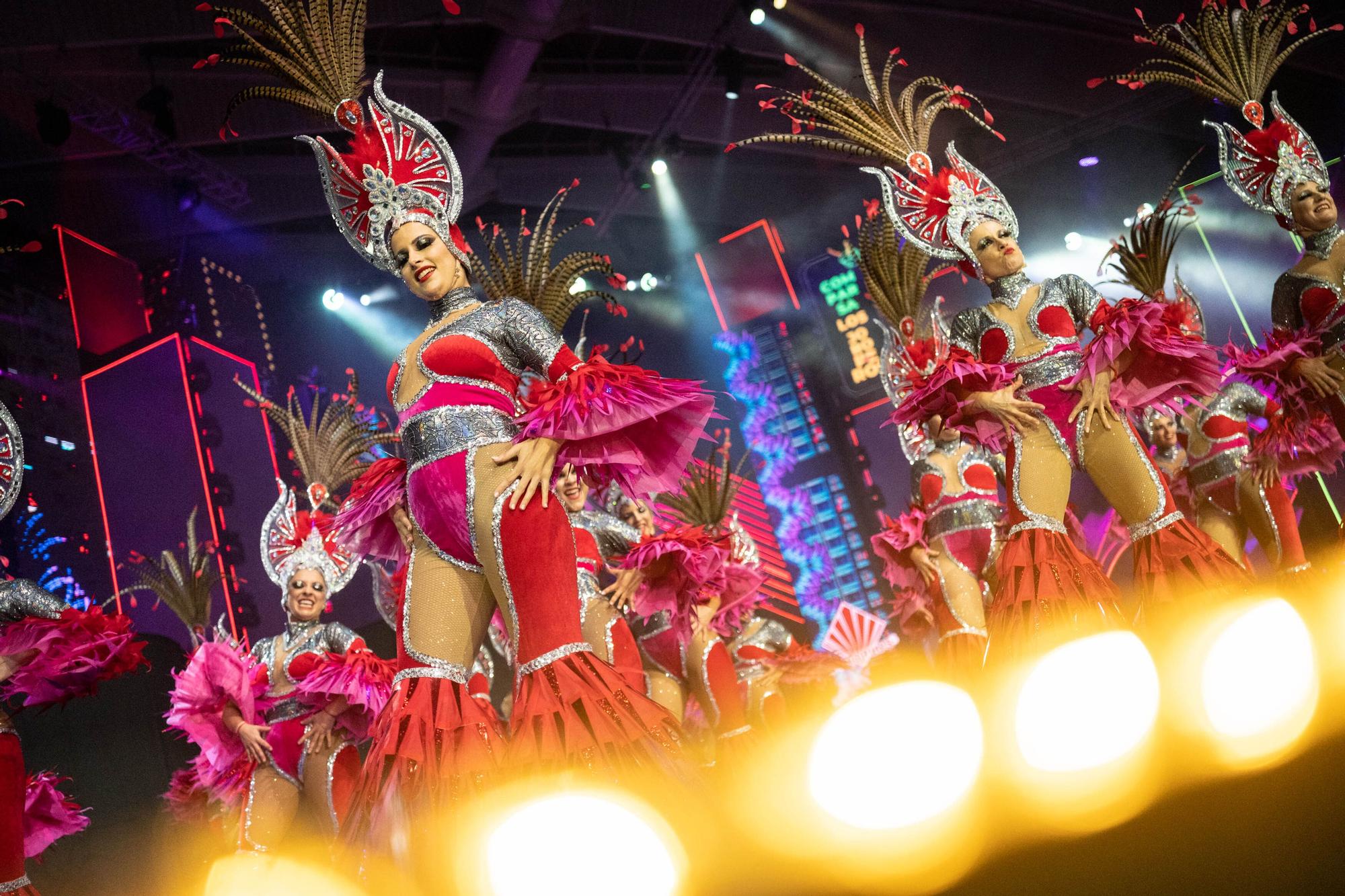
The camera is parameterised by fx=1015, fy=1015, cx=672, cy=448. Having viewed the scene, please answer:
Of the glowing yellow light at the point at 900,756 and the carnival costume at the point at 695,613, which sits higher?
the carnival costume at the point at 695,613

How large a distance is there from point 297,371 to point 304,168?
6.65 feet

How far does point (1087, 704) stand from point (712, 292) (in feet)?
36.6

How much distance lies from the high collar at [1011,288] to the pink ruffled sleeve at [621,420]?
5.72ft

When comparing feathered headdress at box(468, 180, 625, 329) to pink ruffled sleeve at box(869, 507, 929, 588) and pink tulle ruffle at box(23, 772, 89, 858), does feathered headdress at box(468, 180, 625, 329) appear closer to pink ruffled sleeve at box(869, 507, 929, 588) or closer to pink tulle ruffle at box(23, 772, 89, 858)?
pink ruffled sleeve at box(869, 507, 929, 588)

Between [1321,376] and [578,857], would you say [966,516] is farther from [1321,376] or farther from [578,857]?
[578,857]

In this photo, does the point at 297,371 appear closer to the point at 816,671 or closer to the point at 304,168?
the point at 304,168

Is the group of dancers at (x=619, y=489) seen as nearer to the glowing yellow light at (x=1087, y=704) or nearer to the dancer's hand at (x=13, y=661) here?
the dancer's hand at (x=13, y=661)

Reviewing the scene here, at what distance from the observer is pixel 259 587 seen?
8664 millimetres

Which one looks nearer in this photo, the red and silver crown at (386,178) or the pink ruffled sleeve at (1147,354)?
the red and silver crown at (386,178)

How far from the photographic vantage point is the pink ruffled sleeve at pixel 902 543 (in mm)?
5242

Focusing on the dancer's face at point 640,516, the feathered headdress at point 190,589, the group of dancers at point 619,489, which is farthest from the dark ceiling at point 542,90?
the dancer's face at point 640,516

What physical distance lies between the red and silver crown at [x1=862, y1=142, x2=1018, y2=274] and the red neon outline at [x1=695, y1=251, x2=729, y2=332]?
26.2 ft

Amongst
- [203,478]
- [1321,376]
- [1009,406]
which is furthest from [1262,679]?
[203,478]

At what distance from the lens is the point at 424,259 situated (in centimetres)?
299
